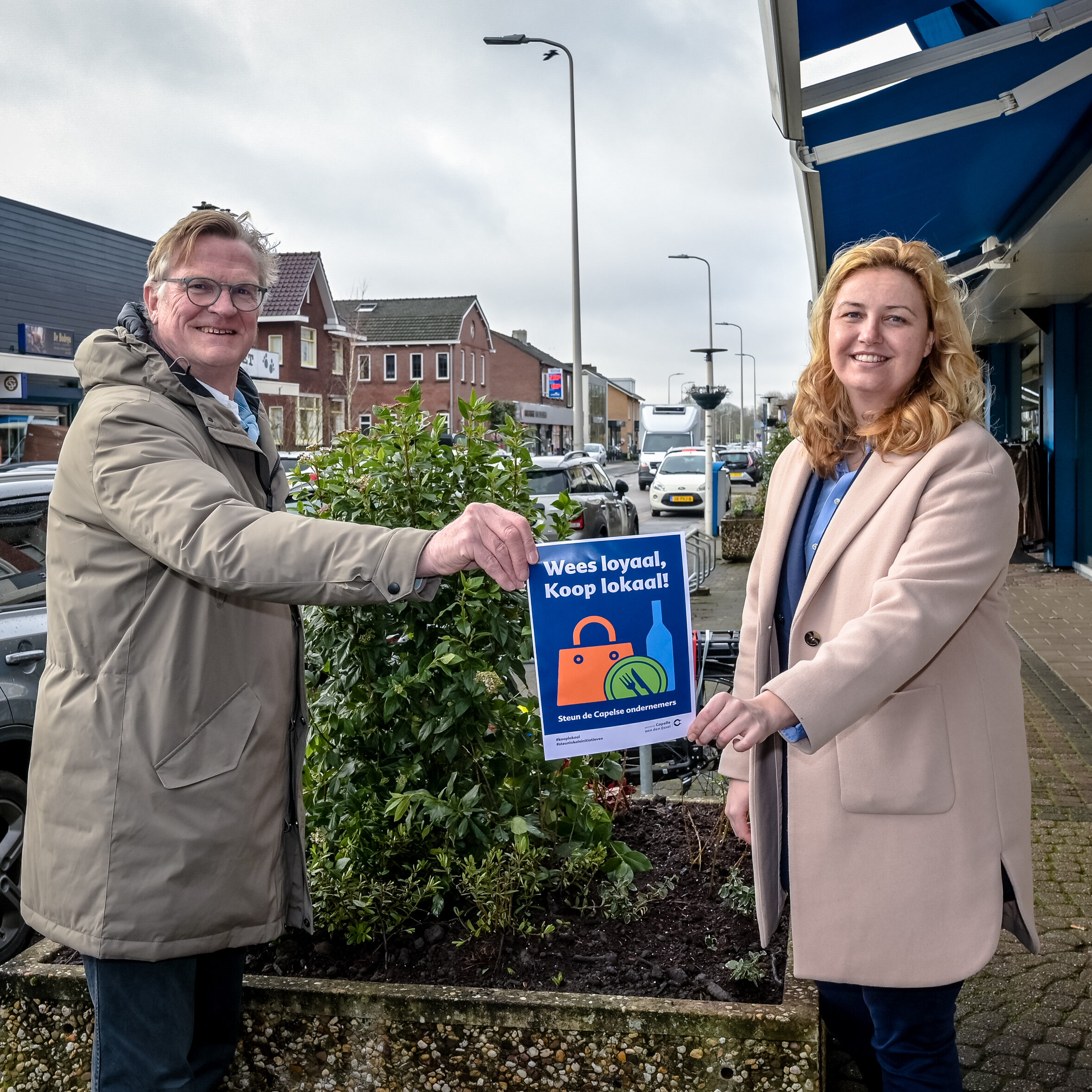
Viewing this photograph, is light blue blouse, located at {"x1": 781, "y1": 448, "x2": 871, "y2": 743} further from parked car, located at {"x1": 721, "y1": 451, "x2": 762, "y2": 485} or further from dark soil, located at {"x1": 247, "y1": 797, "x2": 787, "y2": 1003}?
parked car, located at {"x1": 721, "y1": 451, "x2": 762, "y2": 485}

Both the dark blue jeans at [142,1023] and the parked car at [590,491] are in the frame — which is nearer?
the dark blue jeans at [142,1023]

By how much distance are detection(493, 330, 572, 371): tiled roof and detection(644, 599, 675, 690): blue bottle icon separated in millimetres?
69551

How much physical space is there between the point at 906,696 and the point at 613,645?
1.99 ft

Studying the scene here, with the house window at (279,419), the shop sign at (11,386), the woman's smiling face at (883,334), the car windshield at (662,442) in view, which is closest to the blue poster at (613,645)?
the woman's smiling face at (883,334)

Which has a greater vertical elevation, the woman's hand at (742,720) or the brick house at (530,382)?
the brick house at (530,382)

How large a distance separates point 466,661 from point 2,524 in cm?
239

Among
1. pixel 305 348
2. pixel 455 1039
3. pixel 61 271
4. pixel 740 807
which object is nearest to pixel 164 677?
pixel 455 1039

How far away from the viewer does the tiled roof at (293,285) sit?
132 ft

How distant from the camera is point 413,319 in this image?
5891 cm

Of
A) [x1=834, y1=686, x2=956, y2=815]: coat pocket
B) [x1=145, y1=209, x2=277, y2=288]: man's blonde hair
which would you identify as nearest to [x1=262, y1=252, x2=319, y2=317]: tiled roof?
[x1=145, y1=209, x2=277, y2=288]: man's blonde hair

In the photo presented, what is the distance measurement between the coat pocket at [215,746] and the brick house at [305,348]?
3656 centimetres

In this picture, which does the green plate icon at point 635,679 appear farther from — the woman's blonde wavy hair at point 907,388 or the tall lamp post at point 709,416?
the tall lamp post at point 709,416

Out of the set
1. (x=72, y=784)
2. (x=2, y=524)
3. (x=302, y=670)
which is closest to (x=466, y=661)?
(x=302, y=670)

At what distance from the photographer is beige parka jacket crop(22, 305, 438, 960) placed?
180 centimetres
